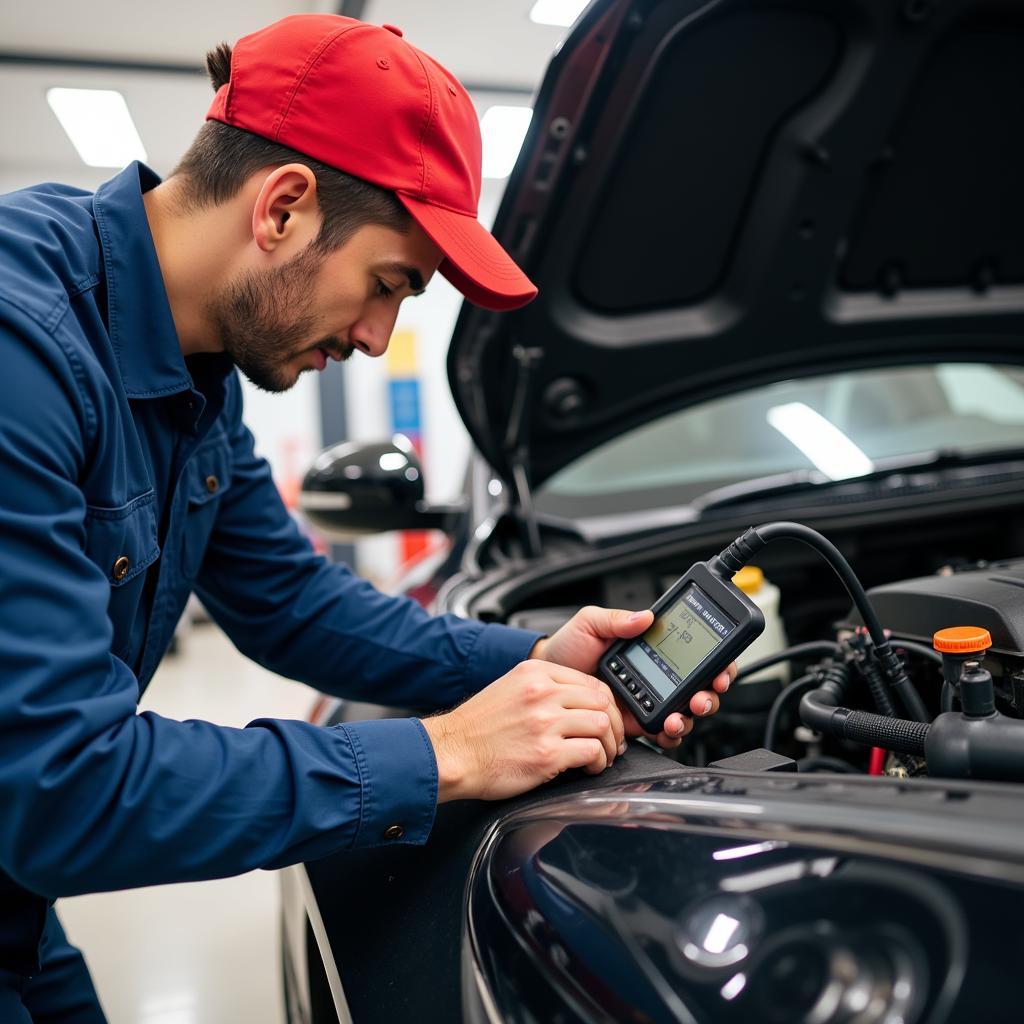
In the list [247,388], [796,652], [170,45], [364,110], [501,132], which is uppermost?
[170,45]

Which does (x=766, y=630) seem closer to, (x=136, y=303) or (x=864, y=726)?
(x=864, y=726)

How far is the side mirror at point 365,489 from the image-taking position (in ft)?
5.70

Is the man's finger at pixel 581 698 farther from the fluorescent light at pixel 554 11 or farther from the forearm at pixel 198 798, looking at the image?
the fluorescent light at pixel 554 11

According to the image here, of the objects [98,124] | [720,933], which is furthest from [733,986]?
[98,124]

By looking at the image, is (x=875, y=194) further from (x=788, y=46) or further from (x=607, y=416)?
(x=607, y=416)

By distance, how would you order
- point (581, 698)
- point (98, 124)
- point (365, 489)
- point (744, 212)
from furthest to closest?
point (98, 124), point (365, 489), point (744, 212), point (581, 698)

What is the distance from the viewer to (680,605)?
3.13 ft

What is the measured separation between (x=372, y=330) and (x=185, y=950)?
1768mm

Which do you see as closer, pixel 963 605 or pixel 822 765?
pixel 963 605

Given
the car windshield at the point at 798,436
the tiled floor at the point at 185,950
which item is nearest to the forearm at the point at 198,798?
the car windshield at the point at 798,436

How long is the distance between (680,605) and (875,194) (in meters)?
1.04

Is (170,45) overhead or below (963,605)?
overhead

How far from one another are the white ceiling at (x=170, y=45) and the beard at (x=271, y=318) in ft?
Answer: 11.2

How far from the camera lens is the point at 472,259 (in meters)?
1.05
